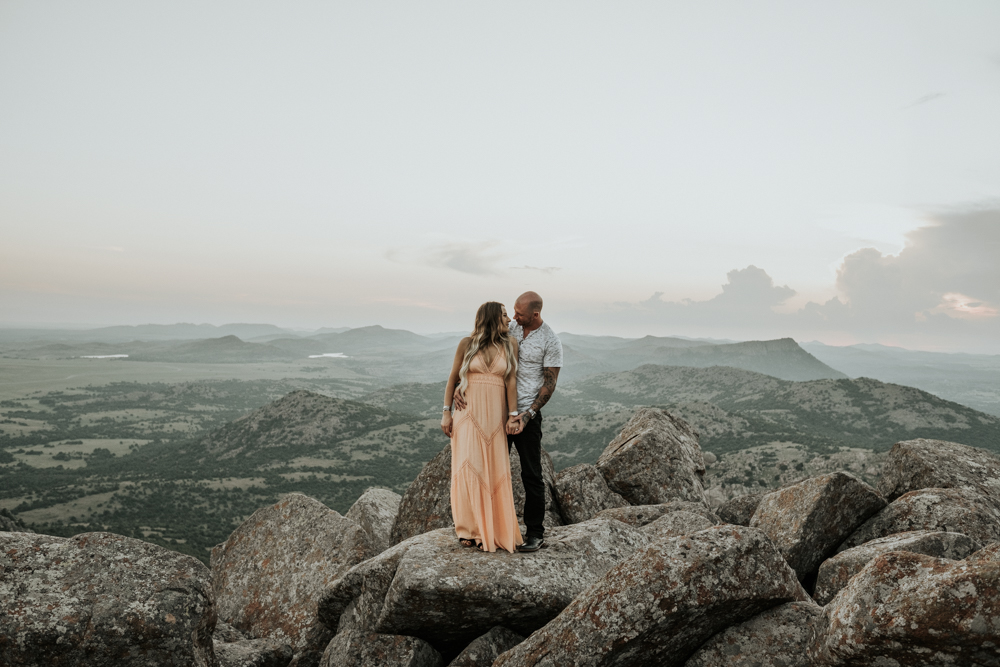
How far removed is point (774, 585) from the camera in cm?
671

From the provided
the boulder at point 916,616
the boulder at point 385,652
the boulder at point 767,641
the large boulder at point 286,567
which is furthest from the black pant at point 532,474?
the large boulder at point 286,567

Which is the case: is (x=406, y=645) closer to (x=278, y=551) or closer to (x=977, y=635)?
(x=278, y=551)

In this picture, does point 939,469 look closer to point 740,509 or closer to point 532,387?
point 740,509

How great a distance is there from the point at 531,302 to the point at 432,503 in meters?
5.75

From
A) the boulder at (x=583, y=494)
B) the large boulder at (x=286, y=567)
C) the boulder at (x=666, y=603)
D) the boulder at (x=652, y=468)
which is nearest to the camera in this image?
the boulder at (x=666, y=603)

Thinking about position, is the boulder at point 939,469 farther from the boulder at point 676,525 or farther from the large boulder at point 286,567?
the large boulder at point 286,567

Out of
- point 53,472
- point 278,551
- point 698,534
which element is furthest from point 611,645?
point 53,472

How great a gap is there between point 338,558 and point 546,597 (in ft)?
19.4

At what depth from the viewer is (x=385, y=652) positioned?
809 cm

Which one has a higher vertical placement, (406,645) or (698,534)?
(698,534)

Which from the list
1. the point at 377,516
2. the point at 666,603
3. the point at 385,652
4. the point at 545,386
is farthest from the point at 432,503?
the point at 666,603

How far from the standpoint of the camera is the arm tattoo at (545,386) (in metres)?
8.54

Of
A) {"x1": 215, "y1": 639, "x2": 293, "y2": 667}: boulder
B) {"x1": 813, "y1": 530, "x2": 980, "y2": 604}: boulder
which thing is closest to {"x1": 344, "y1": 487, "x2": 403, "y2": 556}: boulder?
{"x1": 215, "y1": 639, "x2": 293, "y2": 667}: boulder

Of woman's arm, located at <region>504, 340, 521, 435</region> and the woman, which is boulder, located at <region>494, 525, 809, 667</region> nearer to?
the woman
